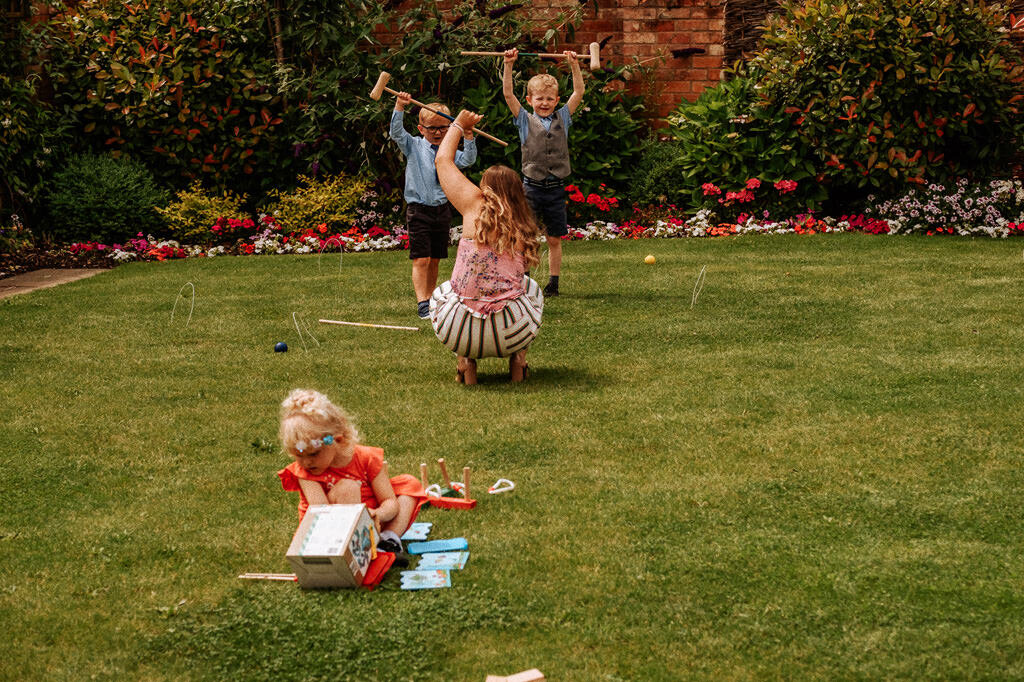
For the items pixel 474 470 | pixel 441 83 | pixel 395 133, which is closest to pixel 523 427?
pixel 474 470

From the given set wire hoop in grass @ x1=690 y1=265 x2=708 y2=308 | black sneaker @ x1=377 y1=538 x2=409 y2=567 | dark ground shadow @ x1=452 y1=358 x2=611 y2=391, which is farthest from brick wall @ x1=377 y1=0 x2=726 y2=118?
black sneaker @ x1=377 y1=538 x2=409 y2=567

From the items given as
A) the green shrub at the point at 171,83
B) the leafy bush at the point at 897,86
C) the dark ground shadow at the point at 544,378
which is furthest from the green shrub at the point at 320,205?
the dark ground shadow at the point at 544,378

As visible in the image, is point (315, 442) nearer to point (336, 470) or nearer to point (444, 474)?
point (336, 470)

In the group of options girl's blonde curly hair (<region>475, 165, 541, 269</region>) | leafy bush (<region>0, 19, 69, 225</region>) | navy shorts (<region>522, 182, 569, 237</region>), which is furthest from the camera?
leafy bush (<region>0, 19, 69, 225</region>)

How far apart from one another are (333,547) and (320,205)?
9.42 m

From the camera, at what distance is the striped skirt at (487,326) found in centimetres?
642

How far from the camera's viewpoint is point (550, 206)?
30.9 ft

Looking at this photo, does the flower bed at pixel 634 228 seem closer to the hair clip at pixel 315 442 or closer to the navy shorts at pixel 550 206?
the navy shorts at pixel 550 206

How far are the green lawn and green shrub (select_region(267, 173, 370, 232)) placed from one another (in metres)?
3.93

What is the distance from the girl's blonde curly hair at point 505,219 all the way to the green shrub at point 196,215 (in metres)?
6.84

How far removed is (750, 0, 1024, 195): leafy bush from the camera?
11.9 m

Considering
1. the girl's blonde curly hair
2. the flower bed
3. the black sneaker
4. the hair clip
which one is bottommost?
the flower bed

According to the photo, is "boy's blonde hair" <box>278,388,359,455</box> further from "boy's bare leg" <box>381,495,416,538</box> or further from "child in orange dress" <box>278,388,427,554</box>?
"boy's bare leg" <box>381,495,416,538</box>

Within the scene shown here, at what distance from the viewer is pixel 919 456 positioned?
5031 millimetres
